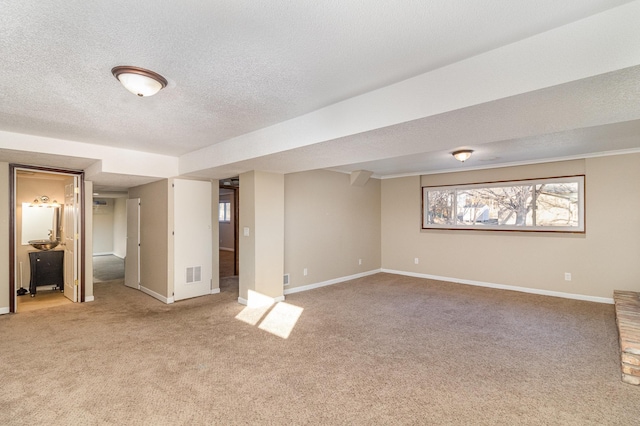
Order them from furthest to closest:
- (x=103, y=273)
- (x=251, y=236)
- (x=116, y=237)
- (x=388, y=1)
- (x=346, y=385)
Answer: (x=116, y=237) < (x=103, y=273) < (x=251, y=236) < (x=346, y=385) < (x=388, y=1)

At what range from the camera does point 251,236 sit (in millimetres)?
4723

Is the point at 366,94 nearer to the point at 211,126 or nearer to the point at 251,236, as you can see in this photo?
the point at 211,126

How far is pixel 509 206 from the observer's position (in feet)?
18.9

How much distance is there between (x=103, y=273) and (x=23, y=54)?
7.11 metres

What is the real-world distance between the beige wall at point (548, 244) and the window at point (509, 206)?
129 mm

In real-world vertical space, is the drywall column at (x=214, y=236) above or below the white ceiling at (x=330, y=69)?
below

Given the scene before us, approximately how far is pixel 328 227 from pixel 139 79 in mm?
4449

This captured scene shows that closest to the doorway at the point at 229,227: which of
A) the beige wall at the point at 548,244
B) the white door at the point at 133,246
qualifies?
the white door at the point at 133,246

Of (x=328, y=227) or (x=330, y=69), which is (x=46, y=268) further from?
(x=330, y=69)

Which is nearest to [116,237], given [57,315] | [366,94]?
[57,315]

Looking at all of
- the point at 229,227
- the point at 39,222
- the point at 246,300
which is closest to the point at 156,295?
the point at 246,300

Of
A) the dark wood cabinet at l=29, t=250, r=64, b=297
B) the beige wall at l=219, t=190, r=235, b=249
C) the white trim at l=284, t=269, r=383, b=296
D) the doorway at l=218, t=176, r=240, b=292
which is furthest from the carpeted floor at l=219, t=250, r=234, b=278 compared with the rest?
the dark wood cabinet at l=29, t=250, r=64, b=297

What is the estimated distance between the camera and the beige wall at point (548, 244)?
466 cm

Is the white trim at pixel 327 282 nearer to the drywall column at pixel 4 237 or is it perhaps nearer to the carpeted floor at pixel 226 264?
the carpeted floor at pixel 226 264
